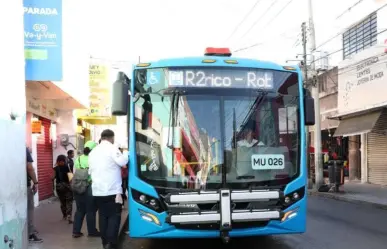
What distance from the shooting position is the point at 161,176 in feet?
20.0

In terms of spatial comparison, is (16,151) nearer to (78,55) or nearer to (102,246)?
(102,246)

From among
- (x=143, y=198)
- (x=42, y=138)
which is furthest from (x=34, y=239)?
(x=42, y=138)

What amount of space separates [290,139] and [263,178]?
812 millimetres

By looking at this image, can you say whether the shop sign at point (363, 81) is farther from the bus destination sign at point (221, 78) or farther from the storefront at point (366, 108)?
the bus destination sign at point (221, 78)

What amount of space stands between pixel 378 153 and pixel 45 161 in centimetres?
1511

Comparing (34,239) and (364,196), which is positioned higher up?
(34,239)

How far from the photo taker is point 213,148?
6.19 metres

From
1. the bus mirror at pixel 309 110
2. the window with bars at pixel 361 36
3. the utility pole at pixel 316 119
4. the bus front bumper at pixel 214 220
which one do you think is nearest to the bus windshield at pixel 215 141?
the bus front bumper at pixel 214 220

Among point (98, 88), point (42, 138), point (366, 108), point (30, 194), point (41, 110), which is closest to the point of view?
point (30, 194)

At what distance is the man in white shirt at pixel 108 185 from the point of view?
6.37m

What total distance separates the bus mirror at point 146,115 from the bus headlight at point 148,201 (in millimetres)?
984

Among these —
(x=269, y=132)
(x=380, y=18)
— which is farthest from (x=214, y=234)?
(x=380, y=18)

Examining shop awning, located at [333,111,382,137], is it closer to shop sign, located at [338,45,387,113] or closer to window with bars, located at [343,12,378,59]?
shop sign, located at [338,45,387,113]

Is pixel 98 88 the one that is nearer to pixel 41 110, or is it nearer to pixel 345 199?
pixel 41 110
